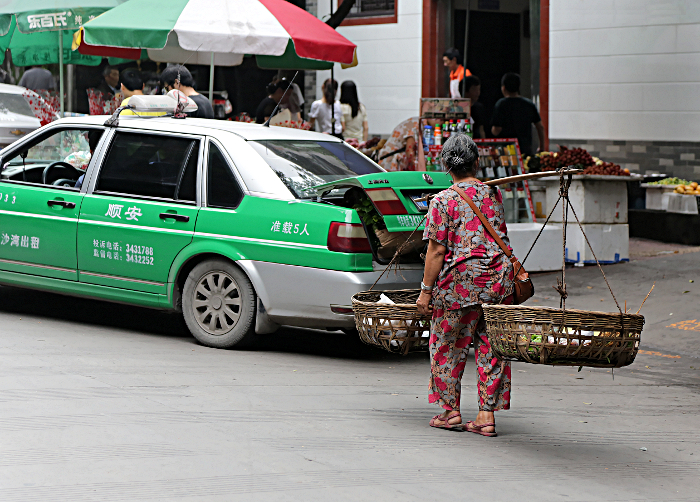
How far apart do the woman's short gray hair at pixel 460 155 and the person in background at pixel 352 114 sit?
994 cm

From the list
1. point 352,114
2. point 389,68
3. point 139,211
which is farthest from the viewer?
point 389,68

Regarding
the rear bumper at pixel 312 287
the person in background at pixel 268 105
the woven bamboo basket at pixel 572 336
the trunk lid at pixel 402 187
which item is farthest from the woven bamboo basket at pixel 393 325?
the person in background at pixel 268 105

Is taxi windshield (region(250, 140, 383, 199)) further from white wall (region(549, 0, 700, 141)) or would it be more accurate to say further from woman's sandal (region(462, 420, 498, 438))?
white wall (region(549, 0, 700, 141))

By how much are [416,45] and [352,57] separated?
6.15 meters

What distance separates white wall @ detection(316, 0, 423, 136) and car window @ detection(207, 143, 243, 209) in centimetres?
1046

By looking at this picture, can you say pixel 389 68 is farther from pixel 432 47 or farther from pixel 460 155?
pixel 460 155

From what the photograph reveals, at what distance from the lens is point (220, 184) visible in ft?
24.6

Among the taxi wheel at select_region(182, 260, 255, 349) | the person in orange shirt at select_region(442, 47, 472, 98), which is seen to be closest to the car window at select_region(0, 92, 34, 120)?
the person in orange shirt at select_region(442, 47, 472, 98)

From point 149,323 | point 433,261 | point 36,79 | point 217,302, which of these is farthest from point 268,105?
point 433,261

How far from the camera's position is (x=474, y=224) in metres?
5.32

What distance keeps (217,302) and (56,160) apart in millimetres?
2702

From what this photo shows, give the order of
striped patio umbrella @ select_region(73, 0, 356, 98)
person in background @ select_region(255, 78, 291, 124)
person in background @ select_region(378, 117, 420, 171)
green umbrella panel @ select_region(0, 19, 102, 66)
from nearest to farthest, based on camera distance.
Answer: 1. striped patio umbrella @ select_region(73, 0, 356, 98)
2. person in background @ select_region(378, 117, 420, 171)
3. person in background @ select_region(255, 78, 291, 124)
4. green umbrella panel @ select_region(0, 19, 102, 66)

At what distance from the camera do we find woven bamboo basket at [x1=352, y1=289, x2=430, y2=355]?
5.56 m

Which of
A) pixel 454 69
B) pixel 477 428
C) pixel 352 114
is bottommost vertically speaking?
pixel 477 428
